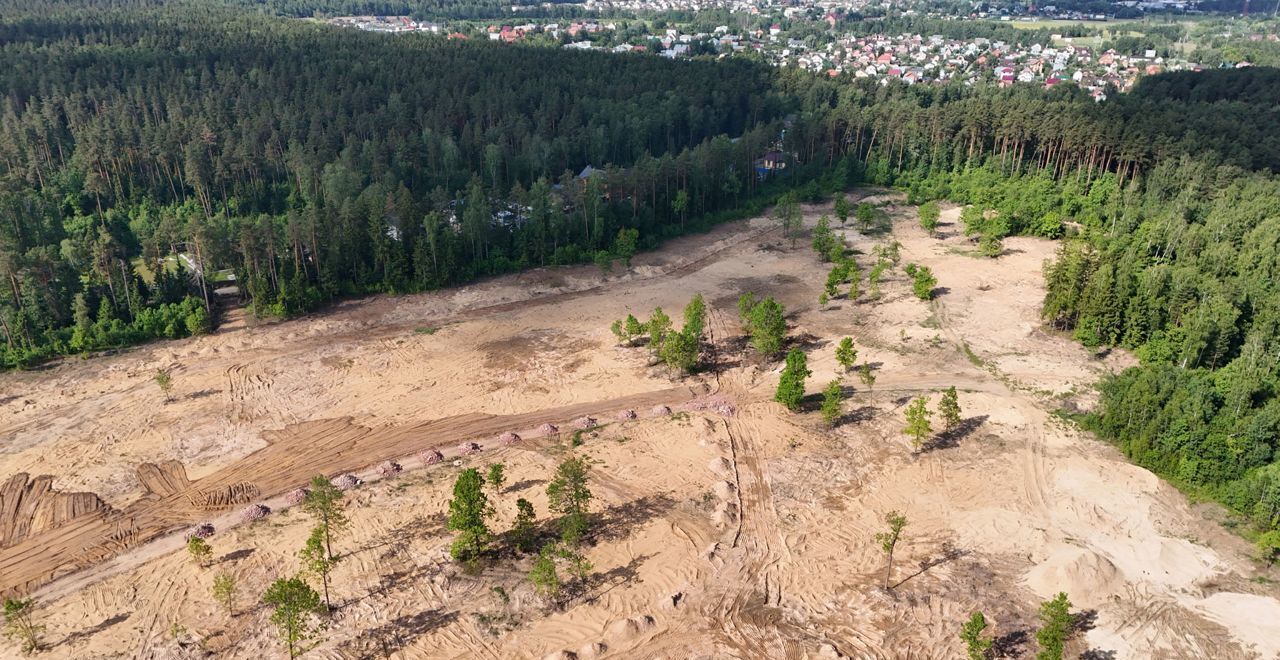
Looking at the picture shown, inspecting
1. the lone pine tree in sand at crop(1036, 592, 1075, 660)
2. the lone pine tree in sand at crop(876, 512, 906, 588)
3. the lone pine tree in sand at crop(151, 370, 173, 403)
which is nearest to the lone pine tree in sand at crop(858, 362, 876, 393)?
the lone pine tree in sand at crop(876, 512, 906, 588)

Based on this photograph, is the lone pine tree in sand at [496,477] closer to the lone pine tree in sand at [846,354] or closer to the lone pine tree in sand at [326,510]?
the lone pine tree in sand at [326,510]

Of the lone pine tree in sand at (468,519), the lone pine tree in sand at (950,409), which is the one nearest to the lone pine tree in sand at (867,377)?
the lone pine tree in sand at (950,409)

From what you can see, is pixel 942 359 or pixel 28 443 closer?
pixel 28 443

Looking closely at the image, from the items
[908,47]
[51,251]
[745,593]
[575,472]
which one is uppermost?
[908,47]

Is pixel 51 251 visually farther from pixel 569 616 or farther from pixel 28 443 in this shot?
pixel 569 616

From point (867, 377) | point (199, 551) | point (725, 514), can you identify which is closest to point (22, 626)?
point (199, 551)

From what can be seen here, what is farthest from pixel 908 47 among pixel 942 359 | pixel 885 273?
pixel 942 359

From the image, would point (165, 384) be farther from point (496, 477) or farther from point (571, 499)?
point (571, 499)
